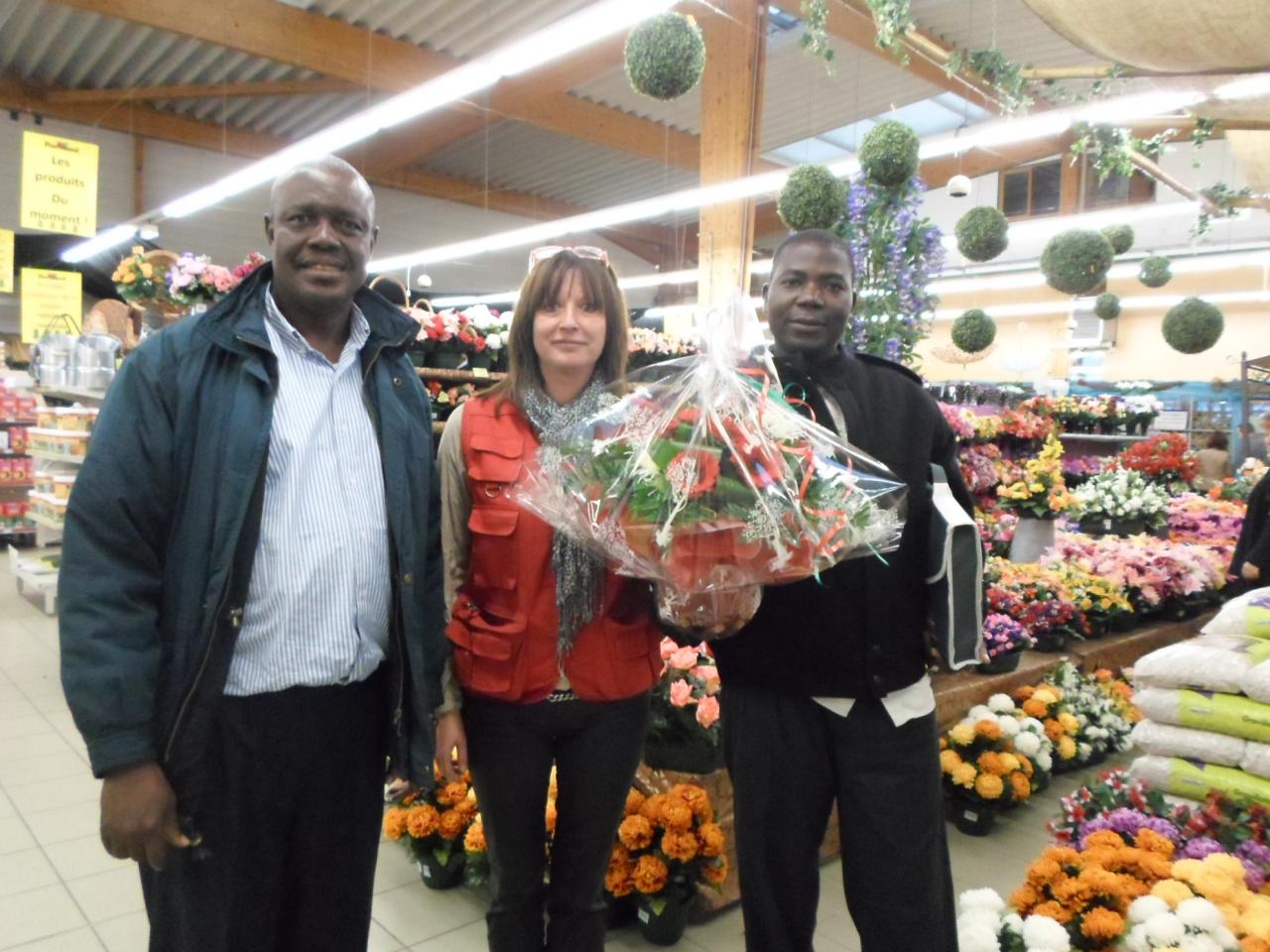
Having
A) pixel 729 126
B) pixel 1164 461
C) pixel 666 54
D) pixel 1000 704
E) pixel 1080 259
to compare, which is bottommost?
pixel 1000 704

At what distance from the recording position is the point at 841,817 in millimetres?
1633

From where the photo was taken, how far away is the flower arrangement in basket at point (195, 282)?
4312 millimetres

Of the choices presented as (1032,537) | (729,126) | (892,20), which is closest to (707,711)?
(892,20)

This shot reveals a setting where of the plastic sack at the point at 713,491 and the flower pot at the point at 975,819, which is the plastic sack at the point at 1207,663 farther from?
the plastic sack at the point at 713,491

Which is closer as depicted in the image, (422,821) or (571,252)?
(571,252)

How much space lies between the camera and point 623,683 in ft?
5.41

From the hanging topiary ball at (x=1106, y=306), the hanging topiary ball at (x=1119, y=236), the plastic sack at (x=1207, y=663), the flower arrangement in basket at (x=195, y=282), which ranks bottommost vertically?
the plastic sack at (x=1207, y=663)

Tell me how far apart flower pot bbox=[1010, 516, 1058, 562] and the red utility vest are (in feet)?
13.6

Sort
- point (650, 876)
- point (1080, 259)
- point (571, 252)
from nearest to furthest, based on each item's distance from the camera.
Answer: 1. point (571, 252)
2. point (650, 876)
3. point (1080, 259)

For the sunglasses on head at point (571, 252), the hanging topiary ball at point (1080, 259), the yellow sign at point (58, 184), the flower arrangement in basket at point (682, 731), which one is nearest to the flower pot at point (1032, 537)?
the hanging topiary ball at point (1080, 259)

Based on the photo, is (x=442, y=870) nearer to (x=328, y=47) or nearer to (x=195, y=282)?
(x=195, y=282)

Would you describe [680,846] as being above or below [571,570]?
below

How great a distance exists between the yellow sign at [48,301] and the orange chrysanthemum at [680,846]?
8.51 m

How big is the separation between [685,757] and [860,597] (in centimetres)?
127
